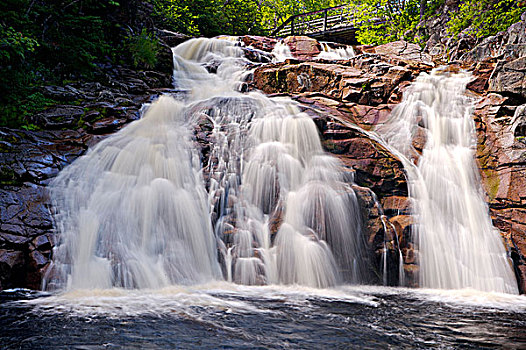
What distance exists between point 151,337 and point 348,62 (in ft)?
35.5

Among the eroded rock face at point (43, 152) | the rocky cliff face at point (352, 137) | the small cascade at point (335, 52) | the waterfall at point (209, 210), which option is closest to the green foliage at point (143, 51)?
the rocky cliff face at point (352, 137)

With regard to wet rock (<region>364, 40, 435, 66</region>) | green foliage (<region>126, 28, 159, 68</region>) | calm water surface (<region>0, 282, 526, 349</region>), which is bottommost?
calm water surface (<region>0, 282, 526, 349</region>)

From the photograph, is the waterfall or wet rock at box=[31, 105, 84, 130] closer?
the waterfall

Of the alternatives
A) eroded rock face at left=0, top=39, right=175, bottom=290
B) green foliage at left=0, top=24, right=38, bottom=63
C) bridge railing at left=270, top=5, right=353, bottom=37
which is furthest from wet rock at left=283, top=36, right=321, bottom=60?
green foliage at left=0, top=24, right=38, bottom=63

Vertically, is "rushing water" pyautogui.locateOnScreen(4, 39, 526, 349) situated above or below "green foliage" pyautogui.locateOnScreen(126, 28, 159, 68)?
below

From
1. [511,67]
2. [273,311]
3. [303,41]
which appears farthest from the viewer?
[303,41]

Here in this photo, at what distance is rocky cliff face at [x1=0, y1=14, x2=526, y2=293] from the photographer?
5633 millimetres

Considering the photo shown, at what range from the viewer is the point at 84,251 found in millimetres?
5438

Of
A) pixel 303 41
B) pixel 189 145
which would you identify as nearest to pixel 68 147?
pixel 189 145

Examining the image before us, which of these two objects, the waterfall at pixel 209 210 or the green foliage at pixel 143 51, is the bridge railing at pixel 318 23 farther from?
the waterfall at pixel 209 210

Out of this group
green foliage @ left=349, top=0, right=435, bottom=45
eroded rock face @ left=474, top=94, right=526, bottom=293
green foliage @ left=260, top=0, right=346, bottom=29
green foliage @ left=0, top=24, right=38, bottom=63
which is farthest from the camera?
green foliage @ left=260, top=0, right=346, bottom=29

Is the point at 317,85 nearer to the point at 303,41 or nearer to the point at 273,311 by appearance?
the point at 303,41

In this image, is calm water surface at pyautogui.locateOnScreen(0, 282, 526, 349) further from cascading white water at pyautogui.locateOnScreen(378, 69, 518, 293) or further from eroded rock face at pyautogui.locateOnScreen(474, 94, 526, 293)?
eroded rock face at pyautogui.locateOnScreen(474, 94, 526, 293)

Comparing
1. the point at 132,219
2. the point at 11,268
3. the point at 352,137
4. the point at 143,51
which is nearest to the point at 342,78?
the point at 352,137
